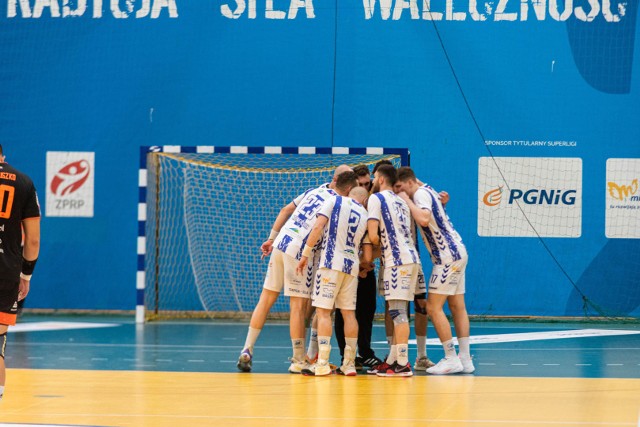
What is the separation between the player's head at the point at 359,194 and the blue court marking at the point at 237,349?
1781mm

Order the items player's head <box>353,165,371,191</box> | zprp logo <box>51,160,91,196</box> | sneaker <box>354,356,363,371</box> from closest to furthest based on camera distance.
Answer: sneaker <box>354,356,363,371</box>
player's head <box>353,165,371,191</box>
zprp logo <box>51,160,91,196</box>

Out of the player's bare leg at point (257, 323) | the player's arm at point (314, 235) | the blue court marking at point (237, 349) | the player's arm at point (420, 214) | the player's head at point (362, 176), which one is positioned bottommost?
the blue court marking at point (237, 349)

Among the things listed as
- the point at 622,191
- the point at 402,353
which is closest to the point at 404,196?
the point at 402,353

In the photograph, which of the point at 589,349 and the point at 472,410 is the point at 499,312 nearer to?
the point at 589,349

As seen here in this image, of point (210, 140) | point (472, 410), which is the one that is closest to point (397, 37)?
point (210, 140)

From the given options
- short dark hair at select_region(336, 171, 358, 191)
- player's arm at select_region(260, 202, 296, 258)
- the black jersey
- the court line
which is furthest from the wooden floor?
short dark hair at select_region(336, 171, 358, 191)

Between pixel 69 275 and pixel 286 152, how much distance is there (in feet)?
Answer: 13.4

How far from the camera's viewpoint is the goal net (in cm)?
1551

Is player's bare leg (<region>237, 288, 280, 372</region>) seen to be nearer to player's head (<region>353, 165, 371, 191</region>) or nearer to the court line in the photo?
player's head (<region>353, 165, 371, 191</region>)

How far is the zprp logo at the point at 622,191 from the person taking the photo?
50.2 feet

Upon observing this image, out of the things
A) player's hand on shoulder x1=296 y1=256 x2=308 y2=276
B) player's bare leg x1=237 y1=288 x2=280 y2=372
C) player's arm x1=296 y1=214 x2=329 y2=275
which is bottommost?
player's bare leg x1=237 y1=288 x2=280 y2=372

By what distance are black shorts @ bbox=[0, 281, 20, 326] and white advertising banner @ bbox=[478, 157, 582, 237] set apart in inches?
375

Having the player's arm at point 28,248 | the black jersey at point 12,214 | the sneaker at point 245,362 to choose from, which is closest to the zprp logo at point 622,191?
the sneaker at point 245,362

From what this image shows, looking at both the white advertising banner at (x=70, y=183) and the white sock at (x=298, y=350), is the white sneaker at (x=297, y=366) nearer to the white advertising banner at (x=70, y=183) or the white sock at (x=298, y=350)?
the white sock at (x=298, y=350)
